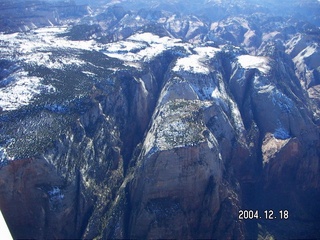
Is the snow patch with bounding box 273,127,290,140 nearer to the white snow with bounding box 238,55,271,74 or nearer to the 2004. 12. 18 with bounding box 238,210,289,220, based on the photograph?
the 2004. 12. 18 with bounding box 238,210,289,220

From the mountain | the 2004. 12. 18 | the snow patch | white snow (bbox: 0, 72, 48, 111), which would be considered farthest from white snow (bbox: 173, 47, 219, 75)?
the 2004. 12. 18

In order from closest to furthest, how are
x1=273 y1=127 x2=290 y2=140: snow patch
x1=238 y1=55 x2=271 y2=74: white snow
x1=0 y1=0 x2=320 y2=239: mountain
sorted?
1. x1=0 y1=0 x2=320 y2=239: mountain
2. x1=273 y1=127 x2=290 y2=140: snow patch
3. x1=238 y1=55 x2=271 y2=74: white snow

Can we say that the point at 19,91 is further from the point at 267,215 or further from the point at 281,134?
the point at 281,134

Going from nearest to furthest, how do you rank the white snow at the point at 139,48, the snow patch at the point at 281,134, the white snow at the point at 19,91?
the white snow at the point at 19,91 < the snow patch at the point at 281,134 < the white snow at the point at 139,48

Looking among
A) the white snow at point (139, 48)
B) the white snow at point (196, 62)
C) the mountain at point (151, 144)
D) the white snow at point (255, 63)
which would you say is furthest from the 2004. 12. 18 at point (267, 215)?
the white snow at point (139, 48)

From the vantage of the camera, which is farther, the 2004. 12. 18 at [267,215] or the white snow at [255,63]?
the white snow at [255,63]

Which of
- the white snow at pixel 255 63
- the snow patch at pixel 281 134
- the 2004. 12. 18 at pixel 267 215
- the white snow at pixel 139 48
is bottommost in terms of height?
the 2004. 12. 18 at pixel 267 215

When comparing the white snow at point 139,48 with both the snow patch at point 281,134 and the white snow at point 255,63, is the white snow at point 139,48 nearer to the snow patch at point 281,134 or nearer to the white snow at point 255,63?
the white snow at point 255,63
